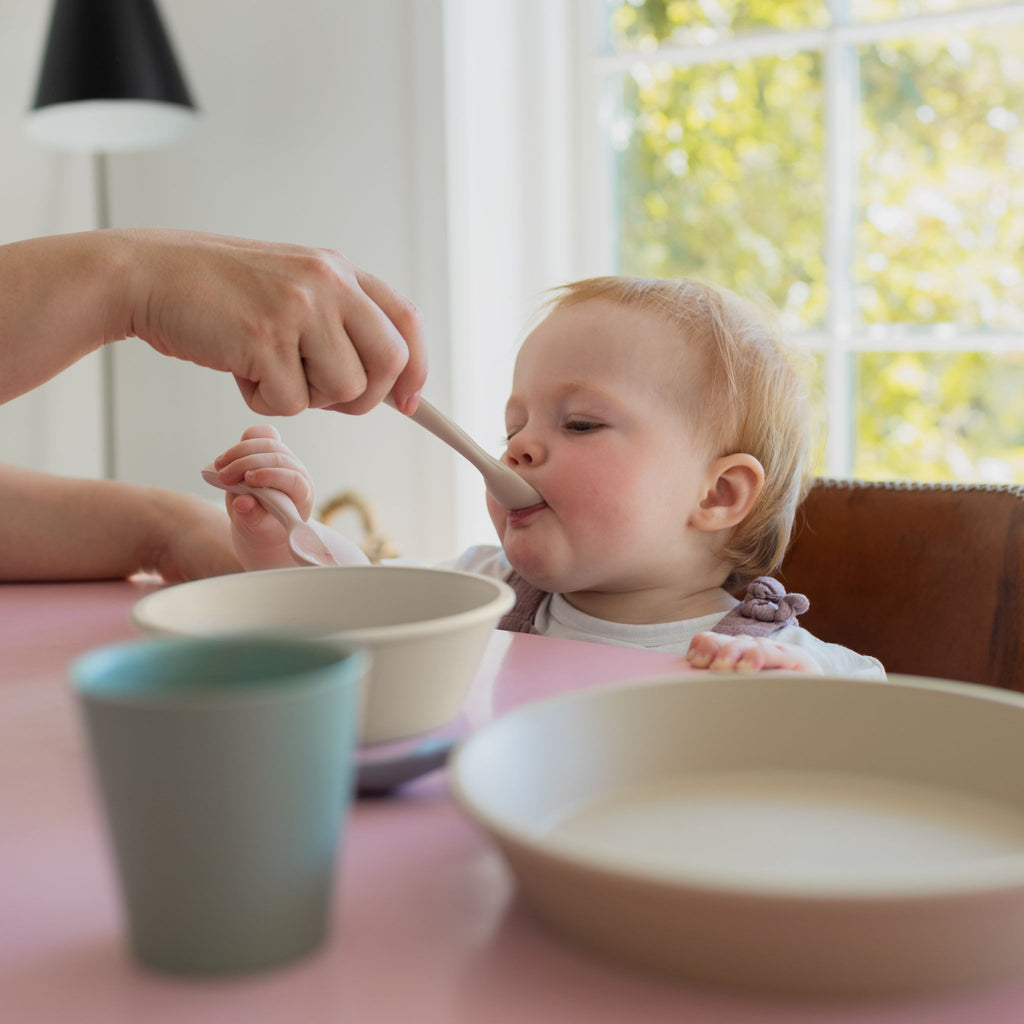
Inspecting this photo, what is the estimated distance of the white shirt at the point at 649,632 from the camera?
104 cm

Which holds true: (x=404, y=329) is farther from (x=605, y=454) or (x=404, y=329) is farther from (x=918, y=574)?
(x=918, y=574)

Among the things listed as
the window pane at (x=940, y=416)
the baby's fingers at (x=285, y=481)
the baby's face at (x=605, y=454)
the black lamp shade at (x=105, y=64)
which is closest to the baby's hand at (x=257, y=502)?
the baby's fingers at (x=285, y=481)

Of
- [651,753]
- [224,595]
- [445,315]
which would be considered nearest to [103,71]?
[445,315]

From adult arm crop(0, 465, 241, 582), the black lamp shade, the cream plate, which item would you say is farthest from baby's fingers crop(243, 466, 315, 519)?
the black lamp shade

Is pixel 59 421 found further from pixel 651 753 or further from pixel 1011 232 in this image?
pixel 651 753

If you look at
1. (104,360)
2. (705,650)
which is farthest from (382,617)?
(104,360)

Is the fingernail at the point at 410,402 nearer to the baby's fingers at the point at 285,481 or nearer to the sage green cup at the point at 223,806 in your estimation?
the baby's fingers at the point at 285,481

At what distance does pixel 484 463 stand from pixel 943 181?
176 centimetres

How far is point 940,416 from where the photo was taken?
2.50m

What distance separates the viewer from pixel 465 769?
15.3 inches

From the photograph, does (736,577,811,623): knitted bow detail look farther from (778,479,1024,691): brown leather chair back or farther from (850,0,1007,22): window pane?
(850,0,1007,22): window pane

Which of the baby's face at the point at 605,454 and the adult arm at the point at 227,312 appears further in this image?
the baby's face at the point at 605,454

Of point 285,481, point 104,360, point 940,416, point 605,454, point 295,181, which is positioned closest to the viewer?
point 285,481

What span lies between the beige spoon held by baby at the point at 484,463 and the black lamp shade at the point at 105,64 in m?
1.65
